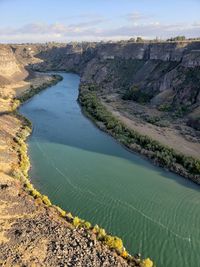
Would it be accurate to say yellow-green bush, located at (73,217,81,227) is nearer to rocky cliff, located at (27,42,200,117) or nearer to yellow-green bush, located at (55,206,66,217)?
yellow-green bush, located at (55,206,66,217)

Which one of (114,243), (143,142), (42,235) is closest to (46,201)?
(42,235)

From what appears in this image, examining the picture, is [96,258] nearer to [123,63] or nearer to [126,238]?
[126,238]

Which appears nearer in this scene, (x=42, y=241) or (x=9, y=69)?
(x=42, y=241)

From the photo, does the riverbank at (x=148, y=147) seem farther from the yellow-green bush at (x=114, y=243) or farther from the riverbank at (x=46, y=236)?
the riverbank at (x=46, y=236)

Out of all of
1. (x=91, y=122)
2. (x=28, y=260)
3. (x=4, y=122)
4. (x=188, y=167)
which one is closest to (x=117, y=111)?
(x=91, y=122)

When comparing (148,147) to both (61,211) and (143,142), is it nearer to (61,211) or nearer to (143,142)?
(143,142)

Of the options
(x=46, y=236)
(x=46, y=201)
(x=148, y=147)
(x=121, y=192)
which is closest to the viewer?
(x=46, y=236)

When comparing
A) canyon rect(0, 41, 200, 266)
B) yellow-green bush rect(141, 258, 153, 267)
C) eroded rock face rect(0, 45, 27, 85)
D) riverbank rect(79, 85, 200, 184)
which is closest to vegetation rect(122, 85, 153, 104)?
canyon rect(0, 41, 200, 266)
